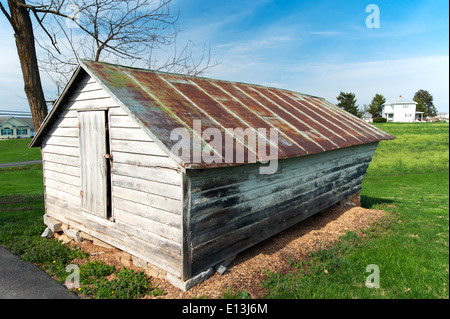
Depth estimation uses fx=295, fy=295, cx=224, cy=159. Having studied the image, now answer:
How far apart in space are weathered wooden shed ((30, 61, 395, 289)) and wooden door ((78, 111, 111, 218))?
2cm

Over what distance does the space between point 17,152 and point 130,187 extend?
3913 cm

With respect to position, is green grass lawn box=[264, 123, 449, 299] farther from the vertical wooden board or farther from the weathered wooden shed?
the vertical wooden board

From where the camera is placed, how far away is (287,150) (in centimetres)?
582

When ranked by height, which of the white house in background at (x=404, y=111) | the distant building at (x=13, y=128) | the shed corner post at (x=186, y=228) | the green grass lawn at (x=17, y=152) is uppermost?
the white house in background at (x=404, y=111)

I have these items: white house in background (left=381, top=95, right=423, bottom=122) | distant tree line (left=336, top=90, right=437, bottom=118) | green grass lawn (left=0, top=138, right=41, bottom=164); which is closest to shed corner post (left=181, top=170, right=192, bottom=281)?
green grass lawn (left=0, top=138, right=41, bottom=164)

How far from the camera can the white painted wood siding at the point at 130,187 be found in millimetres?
4699

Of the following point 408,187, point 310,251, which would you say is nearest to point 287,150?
point 310,251

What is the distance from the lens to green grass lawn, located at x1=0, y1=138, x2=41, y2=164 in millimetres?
30906

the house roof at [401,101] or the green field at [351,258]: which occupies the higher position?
the house roof at [401,101]

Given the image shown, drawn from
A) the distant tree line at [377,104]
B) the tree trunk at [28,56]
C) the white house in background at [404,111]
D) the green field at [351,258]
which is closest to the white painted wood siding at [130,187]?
the green field at [351,258]

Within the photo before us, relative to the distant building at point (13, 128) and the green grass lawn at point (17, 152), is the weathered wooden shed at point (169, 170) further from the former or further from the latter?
the distant building at point (13, 128)

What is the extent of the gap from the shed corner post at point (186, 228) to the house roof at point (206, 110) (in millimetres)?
496

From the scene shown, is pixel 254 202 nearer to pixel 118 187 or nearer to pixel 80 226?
pixel 118 187
